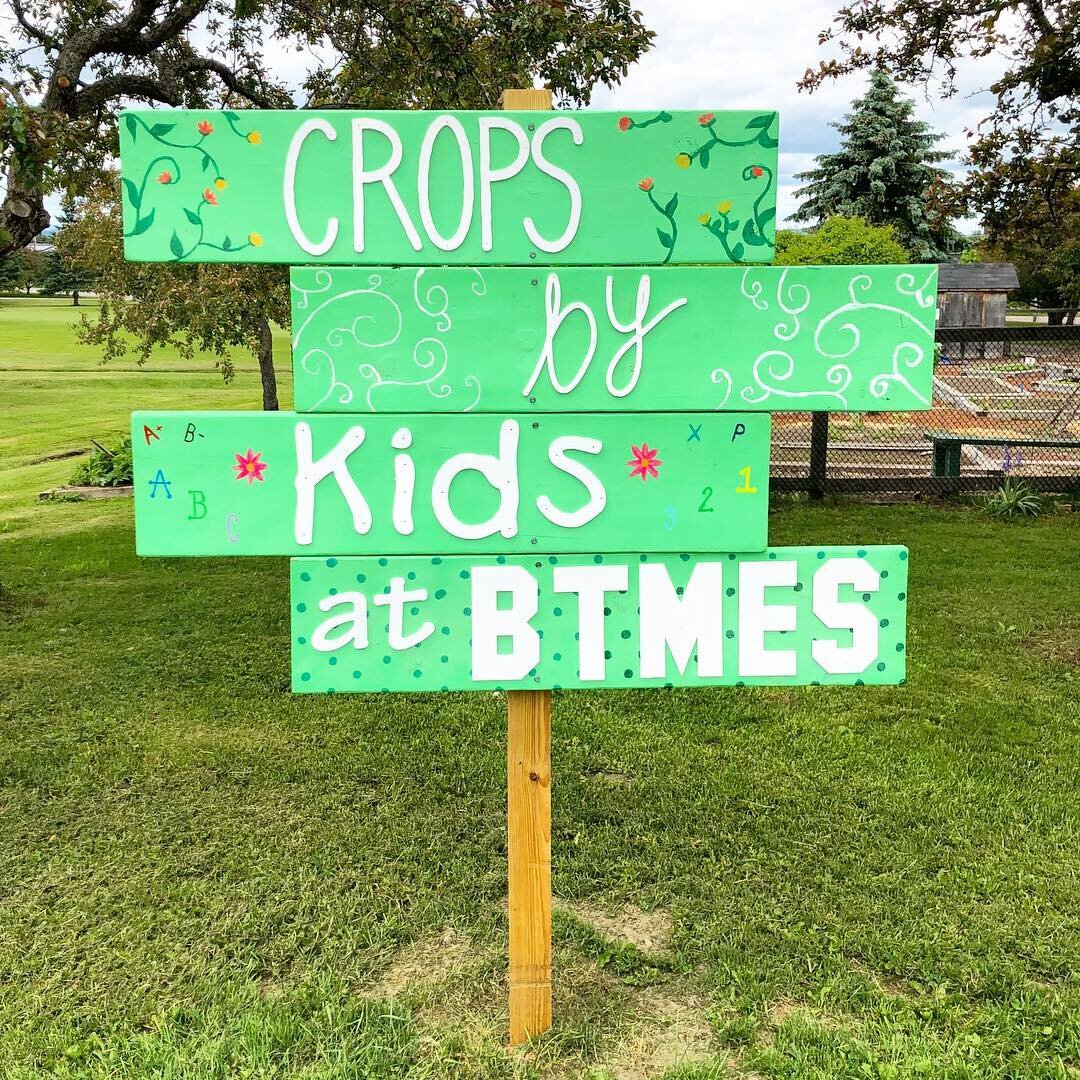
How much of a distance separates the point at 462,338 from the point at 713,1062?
1.96m

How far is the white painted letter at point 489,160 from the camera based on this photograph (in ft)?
7.57

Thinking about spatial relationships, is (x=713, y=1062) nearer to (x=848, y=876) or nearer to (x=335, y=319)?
(x=848, y=876)

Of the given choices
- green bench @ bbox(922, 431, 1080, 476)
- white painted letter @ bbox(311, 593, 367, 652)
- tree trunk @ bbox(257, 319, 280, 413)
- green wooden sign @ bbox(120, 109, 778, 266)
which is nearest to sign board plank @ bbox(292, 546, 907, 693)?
white painted letter @ bbox(311, 593, 367, 652)

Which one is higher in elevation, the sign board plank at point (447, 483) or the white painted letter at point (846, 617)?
the sign board plank at point (447, 483)

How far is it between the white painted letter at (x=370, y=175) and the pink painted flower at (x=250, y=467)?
22.3 inches

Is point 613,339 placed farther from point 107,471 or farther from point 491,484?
point 107,471

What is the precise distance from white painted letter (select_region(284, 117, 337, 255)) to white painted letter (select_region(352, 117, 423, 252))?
5 cm

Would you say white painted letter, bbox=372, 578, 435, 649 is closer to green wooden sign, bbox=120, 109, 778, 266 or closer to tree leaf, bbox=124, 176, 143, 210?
green wooden sign, bbox=120, 109, 778, 266

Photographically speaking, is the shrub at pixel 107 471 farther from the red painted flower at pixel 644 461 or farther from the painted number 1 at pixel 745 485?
the painted number 1 at pixel 745 485

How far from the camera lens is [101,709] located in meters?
4.95

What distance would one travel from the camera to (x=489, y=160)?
232 centimetres

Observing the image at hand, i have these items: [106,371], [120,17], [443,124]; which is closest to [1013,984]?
[443,124]

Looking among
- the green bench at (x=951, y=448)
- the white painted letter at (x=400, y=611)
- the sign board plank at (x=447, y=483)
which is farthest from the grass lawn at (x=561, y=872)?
the green bench at (x=951, y=448)

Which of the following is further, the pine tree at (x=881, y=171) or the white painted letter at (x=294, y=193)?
the pine tree at (x=881, y=171)
